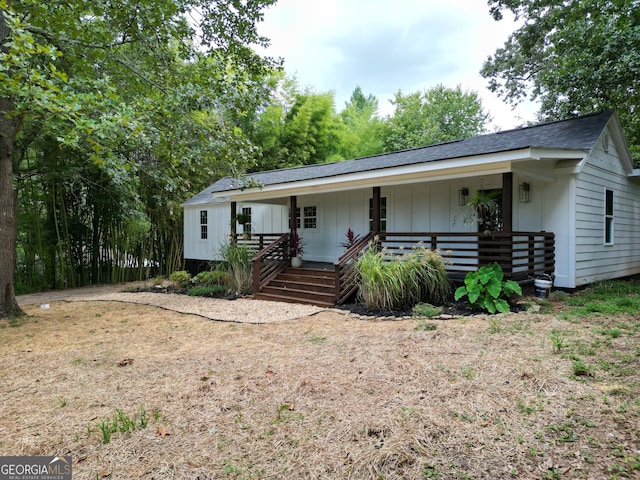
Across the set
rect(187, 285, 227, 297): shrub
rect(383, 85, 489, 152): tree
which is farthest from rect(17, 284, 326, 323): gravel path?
rect(383, 85, 489, 152): tree

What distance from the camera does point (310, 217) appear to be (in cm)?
1145

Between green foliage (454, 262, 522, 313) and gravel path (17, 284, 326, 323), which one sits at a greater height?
green foliage (454, 262, 522, 313)

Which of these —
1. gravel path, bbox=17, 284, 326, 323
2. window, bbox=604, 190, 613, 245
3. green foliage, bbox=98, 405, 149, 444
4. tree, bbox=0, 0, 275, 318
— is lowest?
gravel path, bbox=17, 284, 326, 323

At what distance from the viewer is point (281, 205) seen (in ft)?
39.6

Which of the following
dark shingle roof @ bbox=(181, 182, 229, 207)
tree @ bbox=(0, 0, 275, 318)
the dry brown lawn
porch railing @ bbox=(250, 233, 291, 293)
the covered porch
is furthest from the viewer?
dark shingle roof @ bbox=(181, 182, 229, 207)

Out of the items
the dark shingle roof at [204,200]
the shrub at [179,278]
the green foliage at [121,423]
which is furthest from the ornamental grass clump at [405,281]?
the dark shingle roof at [204,200]

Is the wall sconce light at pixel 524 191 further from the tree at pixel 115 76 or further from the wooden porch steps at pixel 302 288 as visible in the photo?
the tree at pixel 115 76

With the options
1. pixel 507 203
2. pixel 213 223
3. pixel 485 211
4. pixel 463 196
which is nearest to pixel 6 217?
pixel 213 223

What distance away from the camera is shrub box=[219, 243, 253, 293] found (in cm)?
908

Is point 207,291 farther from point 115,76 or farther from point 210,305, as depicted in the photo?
point 115,76

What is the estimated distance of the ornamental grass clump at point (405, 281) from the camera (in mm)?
6254

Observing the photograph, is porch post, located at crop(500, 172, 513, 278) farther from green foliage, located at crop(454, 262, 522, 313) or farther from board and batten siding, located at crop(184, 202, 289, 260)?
board and batten siding, located at crop(184, 202, 289, 260)

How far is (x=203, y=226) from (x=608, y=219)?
12.3 m

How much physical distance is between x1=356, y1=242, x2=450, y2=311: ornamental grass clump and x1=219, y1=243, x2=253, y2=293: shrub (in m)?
3.65
